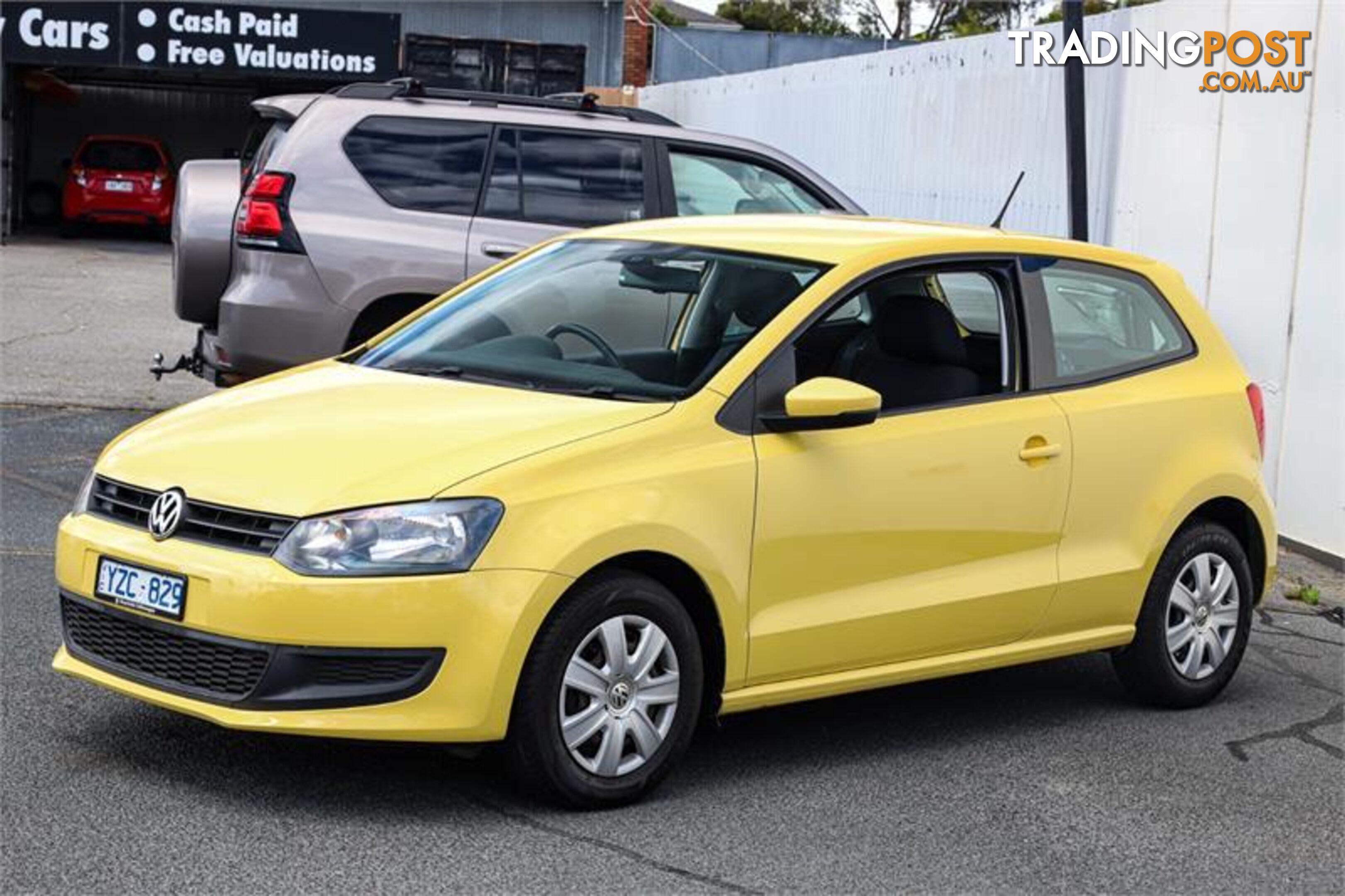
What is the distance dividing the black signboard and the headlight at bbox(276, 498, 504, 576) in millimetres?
27748

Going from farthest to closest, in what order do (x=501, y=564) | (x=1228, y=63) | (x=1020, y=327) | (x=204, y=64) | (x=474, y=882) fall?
(x=204, y=64) → (x=1228, y=63) → (x=1020, y=327) → (x=501, y=564) → (x=474, y=882)

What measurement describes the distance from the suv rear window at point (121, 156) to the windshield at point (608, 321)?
1147 inches

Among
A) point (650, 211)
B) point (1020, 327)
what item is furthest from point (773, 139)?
point (1020, 327)

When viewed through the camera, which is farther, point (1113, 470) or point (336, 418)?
point (1113, 470)

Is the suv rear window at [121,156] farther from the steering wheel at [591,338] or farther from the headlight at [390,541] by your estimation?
the headlight at [390,541]

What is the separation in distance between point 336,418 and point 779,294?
138 centimetres

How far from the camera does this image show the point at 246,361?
33.4ft

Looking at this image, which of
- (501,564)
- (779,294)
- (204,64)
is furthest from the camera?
(204,64)

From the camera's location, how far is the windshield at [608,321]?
19.8 feet

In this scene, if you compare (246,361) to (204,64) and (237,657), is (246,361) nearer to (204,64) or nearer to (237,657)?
(237,657)

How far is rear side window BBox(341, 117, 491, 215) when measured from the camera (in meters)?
10.5

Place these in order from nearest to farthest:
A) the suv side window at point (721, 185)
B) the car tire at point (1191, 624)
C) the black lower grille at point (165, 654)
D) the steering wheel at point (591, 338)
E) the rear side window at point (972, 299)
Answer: the black lower grille at point (165, 654), the steering wheel at point (591, 338), the rear side window at point (972, 299), the car tire at point (1191, 624), the suv side window at point (721, 185)

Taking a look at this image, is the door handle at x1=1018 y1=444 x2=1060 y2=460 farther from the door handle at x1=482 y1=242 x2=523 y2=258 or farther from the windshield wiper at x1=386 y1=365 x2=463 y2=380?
the door handle at x1=482 y1=242 x2=523 y2=258

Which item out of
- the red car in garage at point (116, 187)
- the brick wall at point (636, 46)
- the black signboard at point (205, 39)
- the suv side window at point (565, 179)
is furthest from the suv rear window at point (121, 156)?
the suv side window at point (565, 179)
